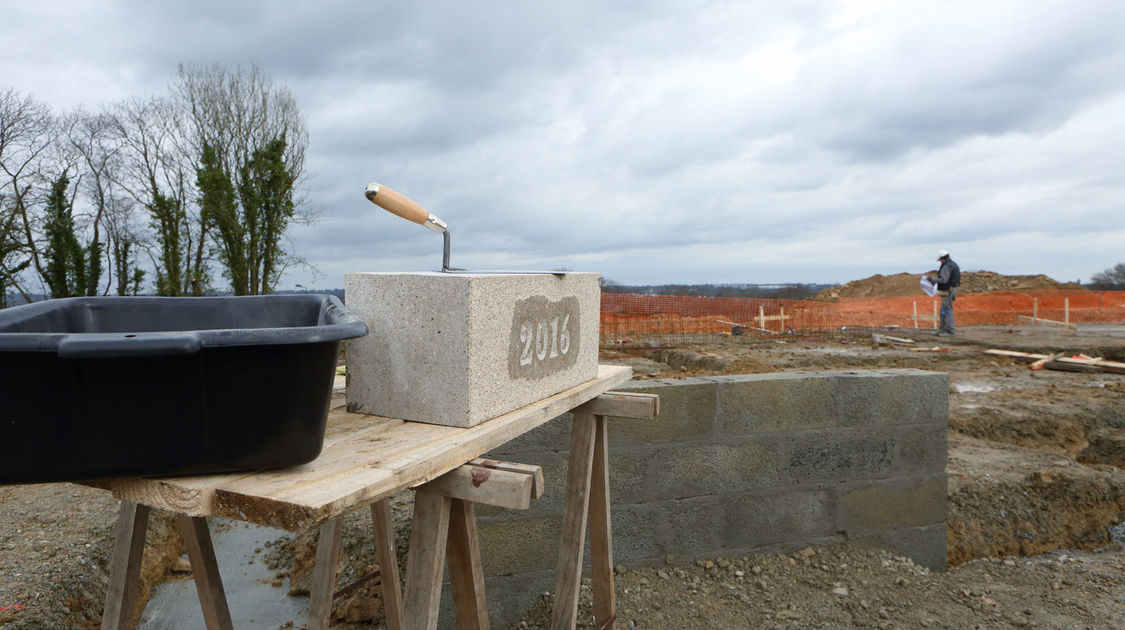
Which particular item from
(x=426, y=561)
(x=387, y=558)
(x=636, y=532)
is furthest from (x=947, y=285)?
(x=426, y=561)

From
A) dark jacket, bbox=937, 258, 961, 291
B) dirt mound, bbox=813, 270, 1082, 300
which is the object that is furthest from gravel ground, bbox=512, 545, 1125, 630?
dirt mound, bbox=813, 270, 1082, 300

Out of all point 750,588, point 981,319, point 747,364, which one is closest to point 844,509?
point 750,588

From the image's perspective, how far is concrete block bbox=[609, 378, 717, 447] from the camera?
332cm

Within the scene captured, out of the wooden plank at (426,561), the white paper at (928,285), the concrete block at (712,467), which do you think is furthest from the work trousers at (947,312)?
the wooden plank at (426,561)

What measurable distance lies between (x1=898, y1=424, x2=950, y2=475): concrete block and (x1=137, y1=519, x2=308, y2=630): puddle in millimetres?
3524

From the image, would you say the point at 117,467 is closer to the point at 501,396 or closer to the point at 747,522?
the point at 501,396

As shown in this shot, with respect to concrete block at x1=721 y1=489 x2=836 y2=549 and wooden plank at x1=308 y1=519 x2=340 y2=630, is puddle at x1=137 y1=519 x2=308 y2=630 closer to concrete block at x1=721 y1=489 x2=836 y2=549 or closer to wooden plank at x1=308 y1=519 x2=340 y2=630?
wooden plank at x1=308 y1=519 x2=340 y2=630

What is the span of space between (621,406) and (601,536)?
1.80 ft

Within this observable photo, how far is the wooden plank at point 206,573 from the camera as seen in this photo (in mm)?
1745

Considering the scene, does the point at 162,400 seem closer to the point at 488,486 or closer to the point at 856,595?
the point at 488,486

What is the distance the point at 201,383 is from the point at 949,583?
3.88 meters

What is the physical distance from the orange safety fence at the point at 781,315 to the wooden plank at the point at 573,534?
9.88 metres

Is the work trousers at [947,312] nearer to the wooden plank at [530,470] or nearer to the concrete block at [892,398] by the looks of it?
the concrete block at [892,398]

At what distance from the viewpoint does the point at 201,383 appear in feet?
3.21
